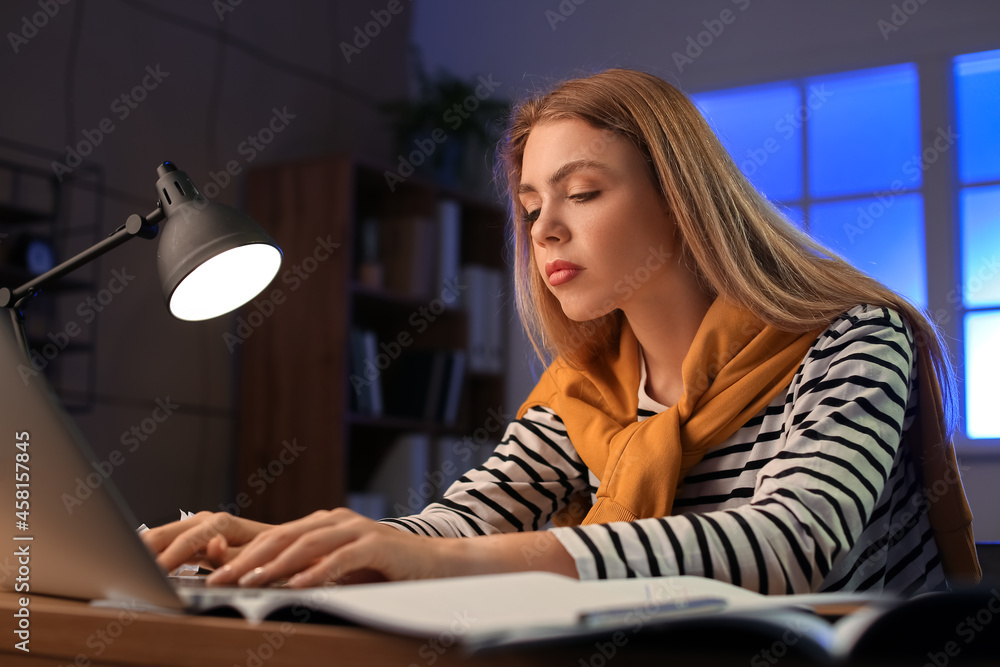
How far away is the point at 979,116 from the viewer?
290 centimetres

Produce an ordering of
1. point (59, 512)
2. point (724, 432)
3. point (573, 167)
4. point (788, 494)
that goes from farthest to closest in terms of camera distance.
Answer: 1. point (573, 167)
2. point (724, 432)
3. point (788, 494)
4. point (59, 512)

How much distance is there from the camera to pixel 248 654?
42 cm

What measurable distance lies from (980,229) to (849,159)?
0.49m

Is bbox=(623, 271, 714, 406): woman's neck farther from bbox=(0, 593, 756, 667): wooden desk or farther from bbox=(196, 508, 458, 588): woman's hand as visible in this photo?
bbox=(0, 593, 756, 667): wooden desk

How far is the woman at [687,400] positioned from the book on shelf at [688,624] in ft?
0.67

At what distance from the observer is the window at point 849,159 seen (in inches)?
117

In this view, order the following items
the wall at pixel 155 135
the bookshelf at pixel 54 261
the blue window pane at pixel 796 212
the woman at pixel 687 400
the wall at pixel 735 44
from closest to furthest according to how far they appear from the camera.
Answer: the woman at pixel 687 400, the bookshelf at pixel 54 261, the wall at pixel 155 135, the wall at pixel 735 44, the blue window pane at pixel 796 212

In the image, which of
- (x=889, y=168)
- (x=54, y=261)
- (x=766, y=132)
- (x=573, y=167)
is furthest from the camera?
(x=766, y=132)

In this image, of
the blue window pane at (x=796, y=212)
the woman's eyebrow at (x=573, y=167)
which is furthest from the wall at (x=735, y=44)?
the woman's eyebrow at (x=573, y=167)

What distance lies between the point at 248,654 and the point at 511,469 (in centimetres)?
88

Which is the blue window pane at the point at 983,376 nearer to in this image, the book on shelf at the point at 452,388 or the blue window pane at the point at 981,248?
the blue window pane at the point at 981,248

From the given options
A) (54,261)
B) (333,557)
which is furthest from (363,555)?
(54,261)

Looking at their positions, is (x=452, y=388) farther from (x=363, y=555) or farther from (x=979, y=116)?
(x=363, y=555)

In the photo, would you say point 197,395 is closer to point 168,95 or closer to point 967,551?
point 168,95
